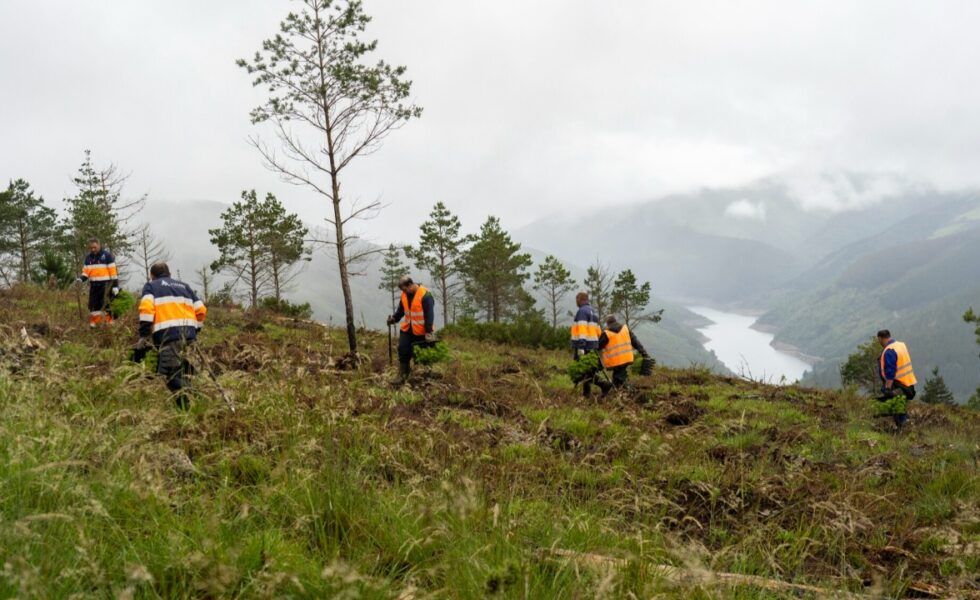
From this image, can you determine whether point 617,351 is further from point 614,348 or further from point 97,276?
point 97,276

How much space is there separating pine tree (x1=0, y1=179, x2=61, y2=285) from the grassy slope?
165ft

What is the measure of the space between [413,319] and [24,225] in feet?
178

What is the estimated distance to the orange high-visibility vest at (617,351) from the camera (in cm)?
1095

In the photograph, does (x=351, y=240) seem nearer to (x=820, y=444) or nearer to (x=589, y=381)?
(x=589, y=381)

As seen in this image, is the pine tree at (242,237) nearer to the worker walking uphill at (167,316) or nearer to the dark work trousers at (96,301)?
the dark work trousers at (96,301)

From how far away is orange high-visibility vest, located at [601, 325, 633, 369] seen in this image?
35.9 feet

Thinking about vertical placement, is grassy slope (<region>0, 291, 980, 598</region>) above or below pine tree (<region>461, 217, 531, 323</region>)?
below

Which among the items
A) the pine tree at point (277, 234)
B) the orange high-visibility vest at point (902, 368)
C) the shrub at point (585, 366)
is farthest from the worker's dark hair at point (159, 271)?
the pine tree at point (277, 234)

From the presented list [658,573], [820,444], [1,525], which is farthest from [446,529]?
[820,444]

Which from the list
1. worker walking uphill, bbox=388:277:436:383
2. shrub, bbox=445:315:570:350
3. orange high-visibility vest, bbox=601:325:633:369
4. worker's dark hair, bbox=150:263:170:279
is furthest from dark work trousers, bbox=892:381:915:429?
shrub, bbox=445:315:570:350

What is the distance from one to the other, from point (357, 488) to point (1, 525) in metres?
1.48

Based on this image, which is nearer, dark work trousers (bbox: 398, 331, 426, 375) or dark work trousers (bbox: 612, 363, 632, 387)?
dark work trousers (bbox: 398, 331, 426, 375)

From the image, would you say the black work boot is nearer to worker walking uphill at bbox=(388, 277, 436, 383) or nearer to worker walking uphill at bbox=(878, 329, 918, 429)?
worker walking uphill at bbox=(388, 277, 436, 383)

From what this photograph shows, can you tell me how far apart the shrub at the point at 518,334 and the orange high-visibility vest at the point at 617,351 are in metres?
12.5
